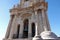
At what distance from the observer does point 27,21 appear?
2344cm

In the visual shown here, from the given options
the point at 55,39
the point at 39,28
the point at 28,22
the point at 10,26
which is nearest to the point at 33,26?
the point at 28,22

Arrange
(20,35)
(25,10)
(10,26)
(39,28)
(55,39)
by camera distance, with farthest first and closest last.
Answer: (25,10) → (10,26) → (20,35) → (39,28) → (55,39)

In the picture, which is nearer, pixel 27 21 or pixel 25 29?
pixel 25 29

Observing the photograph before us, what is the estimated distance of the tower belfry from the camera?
786 inches

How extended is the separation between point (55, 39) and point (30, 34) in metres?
13.3

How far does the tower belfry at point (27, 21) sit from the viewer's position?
1996 centimetres

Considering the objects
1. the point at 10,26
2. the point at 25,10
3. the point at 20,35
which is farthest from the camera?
the point at 25,10

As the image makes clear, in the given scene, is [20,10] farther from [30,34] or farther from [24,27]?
[30,34]

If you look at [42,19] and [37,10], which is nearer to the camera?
[42,19]

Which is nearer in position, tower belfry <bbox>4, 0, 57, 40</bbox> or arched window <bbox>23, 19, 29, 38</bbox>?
tower belfry <bbox>4, 0, 57, 40</bbox>

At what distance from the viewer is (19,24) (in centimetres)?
2241

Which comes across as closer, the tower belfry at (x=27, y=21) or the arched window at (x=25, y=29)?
the tower belfry at (x=27, y=21)

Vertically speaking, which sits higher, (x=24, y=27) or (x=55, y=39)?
(x=24, y=27)

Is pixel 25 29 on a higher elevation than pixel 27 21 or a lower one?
lower
